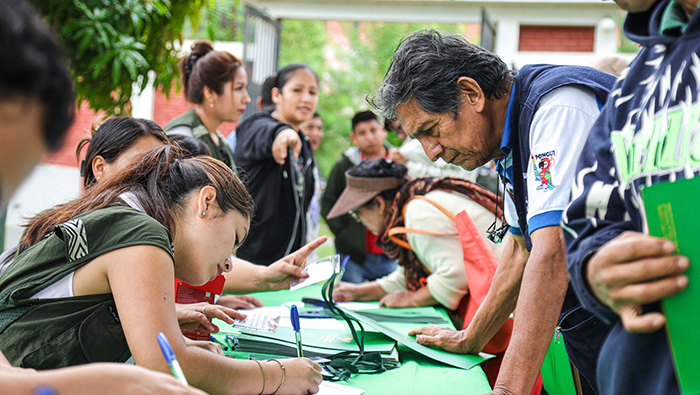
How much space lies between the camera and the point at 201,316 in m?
1.68

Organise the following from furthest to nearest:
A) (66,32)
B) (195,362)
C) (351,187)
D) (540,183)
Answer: (66,32), (351,187), (540,183), (195,362)

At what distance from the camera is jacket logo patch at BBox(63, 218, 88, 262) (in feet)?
4.17

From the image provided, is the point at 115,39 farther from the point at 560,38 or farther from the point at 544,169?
the point at 560,38

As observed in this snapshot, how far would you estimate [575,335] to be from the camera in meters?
1.45

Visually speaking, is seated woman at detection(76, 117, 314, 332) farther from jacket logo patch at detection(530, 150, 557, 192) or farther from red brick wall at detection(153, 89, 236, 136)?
red brick wall at detection(153, 89, 236, 136)

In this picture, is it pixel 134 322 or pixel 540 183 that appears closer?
pixel 134 322

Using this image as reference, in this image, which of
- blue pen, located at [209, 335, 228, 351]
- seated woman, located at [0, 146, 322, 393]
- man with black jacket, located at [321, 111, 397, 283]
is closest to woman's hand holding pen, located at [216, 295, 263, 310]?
blue pen, located at [209, 335, 228, 351]

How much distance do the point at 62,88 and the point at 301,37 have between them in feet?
46.0

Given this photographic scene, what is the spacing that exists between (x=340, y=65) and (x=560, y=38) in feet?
23.3

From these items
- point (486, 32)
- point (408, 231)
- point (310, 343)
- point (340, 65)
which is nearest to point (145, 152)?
point (310, 343)

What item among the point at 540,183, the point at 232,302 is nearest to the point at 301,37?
the point at 232,302

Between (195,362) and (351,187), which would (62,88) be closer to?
(195,362)

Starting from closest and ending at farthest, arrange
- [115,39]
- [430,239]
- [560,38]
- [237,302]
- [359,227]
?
[237,302] < [430,239] < [115,39] < [359,227] < [560,38]

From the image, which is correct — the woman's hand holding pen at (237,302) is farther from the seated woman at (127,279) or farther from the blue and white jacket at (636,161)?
the blue and white jacket at (636,161)
